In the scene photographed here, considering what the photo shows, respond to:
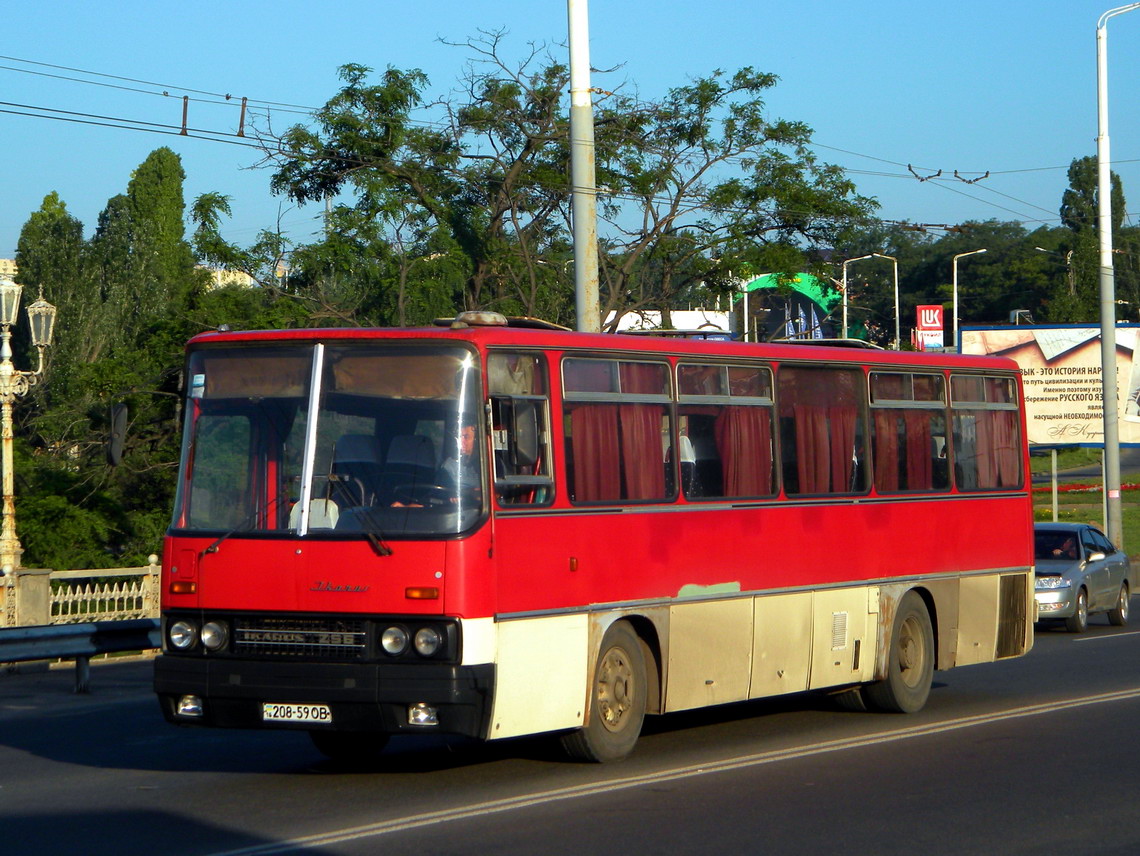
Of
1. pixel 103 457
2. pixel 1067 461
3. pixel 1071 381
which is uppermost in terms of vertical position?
pixel 1071 381

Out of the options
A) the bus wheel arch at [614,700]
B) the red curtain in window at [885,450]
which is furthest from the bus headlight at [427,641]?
the red curtain in window at [885,450]

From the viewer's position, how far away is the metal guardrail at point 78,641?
12.8 m

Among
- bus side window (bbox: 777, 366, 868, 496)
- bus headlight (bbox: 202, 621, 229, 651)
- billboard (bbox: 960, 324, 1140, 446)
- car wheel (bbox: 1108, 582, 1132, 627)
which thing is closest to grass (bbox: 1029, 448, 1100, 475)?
billboard (bbox: 960, 324, 1140, 446)

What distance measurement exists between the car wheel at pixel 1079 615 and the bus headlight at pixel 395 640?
15933 mm

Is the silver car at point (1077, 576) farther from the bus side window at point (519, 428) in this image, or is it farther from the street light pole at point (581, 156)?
the bus side window at point (519, 428)

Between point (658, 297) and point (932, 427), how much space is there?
12948 millimetres

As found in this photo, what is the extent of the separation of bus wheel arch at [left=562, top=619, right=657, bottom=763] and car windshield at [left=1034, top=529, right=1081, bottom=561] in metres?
14.6

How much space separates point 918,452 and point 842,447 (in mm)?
1246

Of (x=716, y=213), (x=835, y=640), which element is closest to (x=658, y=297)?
(x=716, y=213)

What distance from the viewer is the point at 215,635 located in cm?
899

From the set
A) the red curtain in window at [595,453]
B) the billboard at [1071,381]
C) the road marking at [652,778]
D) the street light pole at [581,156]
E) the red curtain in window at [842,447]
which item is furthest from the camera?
the billboard at [1071,381]

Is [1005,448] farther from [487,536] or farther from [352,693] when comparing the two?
[352,693]

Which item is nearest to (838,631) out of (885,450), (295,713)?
(885,450)

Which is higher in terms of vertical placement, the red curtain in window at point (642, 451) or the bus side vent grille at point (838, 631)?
the red curtain in window at point (642, 451)
